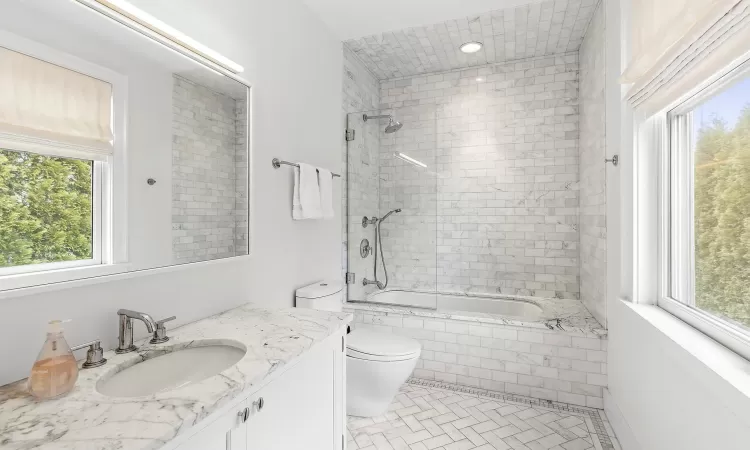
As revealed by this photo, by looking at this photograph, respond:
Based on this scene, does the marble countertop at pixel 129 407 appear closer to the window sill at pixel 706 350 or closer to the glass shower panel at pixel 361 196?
the window sill at pixel 706 350

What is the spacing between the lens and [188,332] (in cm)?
145

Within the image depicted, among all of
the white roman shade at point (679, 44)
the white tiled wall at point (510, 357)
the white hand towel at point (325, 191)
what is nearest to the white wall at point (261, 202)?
the white hand towel at point (325, 191)

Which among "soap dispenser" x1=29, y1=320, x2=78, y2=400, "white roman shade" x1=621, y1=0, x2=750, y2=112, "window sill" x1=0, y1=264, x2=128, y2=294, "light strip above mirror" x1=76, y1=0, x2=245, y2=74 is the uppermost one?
"light strip above mirror" x1=76, y1=0, x2=245, y2=74

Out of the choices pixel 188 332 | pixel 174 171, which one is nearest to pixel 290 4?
pixel 174 171

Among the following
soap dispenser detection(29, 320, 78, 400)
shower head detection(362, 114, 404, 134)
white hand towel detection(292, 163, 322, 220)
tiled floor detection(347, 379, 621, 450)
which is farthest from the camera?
shower head detection(362, 114, 404, 134)

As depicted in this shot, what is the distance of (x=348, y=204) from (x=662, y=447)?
2.39m

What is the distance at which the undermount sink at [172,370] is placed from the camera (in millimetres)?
1127

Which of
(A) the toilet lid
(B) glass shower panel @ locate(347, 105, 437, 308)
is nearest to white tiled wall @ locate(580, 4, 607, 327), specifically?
(B) glass shower panel @ locate(347, 105, 437, 308)

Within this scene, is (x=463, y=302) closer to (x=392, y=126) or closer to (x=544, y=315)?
(x=544, y=315)

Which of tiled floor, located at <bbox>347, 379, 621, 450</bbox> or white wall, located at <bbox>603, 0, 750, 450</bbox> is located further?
tiled floor, located at <bbox>347, 379, 621, 450</bbox>

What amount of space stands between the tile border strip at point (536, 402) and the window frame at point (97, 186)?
85.0 inches

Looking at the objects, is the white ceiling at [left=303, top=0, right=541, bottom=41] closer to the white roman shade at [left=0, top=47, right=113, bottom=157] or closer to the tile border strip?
the white roman shade at [left=0, top=47, right=113, bottom=157]

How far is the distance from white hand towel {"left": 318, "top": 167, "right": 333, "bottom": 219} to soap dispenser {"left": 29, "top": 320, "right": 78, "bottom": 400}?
166 centimetres

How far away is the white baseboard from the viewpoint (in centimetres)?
180
